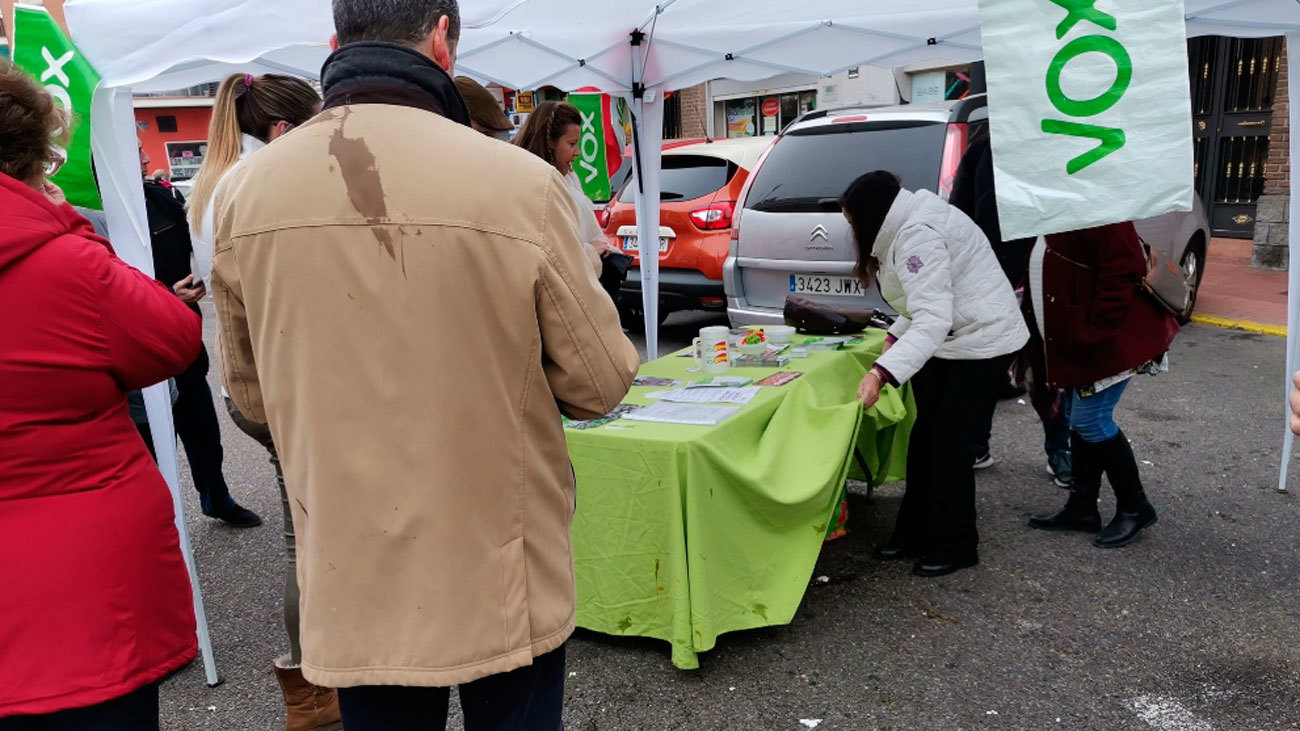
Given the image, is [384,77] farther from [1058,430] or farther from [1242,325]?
[1242,325]

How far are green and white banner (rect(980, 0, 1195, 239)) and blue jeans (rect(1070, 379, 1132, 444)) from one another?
1310 millimetres

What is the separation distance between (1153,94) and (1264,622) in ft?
6.13

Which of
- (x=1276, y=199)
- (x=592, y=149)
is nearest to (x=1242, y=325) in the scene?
(x=1276, y=199)

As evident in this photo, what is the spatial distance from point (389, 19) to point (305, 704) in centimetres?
204

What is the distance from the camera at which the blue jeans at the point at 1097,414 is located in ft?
11.9

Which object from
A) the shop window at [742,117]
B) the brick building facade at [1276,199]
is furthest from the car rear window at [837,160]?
the shop window at [742,117]

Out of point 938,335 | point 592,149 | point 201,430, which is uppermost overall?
point 592,149

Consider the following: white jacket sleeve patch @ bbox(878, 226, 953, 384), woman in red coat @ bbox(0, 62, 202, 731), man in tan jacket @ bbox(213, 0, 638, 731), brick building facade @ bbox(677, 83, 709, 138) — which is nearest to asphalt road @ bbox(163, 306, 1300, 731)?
white jacket sleeve patch @ bbox(878, 226, 953, 384)

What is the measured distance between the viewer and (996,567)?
3.62 meters

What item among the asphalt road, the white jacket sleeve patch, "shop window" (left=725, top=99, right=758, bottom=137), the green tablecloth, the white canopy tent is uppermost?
"shop window" (left=725, top=99, right=758, bottom=137)

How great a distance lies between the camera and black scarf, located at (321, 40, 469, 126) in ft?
4.53

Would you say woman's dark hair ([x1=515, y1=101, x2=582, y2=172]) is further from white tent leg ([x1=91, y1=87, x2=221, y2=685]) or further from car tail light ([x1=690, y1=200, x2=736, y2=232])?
car tail light ([x1=690, y1=200, x2=736, y2=232])

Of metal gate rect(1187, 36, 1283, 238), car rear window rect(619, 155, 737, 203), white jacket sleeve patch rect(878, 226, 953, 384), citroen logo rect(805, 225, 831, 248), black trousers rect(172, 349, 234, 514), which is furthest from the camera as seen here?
metal gate rect(1187, 36, 1283, 238)

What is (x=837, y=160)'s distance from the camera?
5977 millimetres
